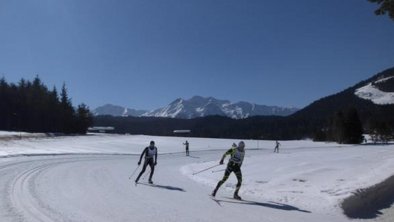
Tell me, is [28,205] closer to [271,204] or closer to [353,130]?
[271,204]

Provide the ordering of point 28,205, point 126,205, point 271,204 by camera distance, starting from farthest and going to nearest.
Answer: point 271,204 → point 126,205 → point 28,205

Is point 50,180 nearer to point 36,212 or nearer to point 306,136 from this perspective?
point 36,212

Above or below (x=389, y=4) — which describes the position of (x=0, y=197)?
below

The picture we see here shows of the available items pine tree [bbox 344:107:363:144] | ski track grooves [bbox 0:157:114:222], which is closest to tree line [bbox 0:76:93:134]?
pine tree [bbox 344:107:363:144]

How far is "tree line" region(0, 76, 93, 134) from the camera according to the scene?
4023 inches

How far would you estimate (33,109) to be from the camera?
341ft

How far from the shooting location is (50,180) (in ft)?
64.1

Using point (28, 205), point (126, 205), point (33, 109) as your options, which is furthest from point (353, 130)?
point (28, 205)

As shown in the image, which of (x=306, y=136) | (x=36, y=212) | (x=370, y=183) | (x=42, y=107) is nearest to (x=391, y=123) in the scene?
(x=306, y=136)

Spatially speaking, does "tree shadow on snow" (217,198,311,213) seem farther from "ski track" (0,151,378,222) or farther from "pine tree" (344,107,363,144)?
"pine tree" (344,107,363,144)

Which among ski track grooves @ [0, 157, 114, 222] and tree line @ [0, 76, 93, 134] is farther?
tree line @ [0, 76, 93, 134]

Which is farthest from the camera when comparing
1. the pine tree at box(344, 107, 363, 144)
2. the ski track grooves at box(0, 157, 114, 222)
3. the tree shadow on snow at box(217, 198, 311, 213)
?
the pine tree at box(344, 107, 363, 144)

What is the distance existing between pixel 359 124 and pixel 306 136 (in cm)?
8732

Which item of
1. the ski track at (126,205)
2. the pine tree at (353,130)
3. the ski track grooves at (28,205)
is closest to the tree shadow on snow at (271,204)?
the ski track at (126,205)
